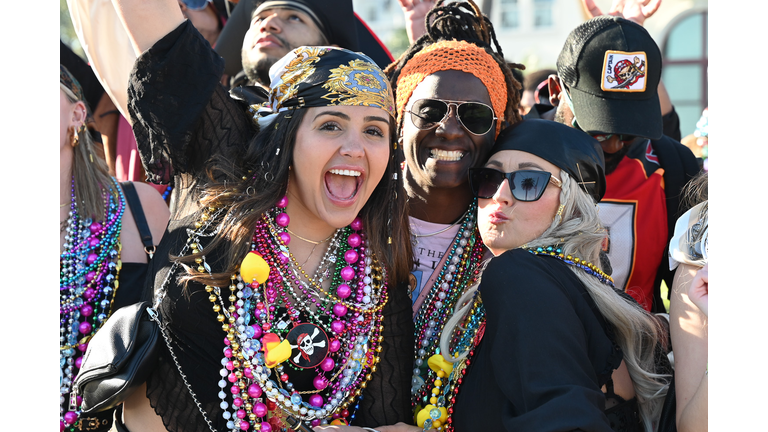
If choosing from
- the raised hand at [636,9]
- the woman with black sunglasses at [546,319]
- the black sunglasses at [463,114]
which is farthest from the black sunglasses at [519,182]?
the raised hand at [636,9]

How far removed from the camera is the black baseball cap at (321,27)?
3947 mm

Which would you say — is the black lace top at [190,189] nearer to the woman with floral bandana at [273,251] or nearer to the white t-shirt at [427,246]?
the woman with floral bandana at [273,251]

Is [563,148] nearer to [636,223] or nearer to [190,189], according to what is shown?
[636,223]

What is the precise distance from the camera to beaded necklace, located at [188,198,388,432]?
2287 mm

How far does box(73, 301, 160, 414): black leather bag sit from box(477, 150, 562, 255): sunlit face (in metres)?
1.26

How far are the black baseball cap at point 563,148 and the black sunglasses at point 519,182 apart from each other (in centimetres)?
8

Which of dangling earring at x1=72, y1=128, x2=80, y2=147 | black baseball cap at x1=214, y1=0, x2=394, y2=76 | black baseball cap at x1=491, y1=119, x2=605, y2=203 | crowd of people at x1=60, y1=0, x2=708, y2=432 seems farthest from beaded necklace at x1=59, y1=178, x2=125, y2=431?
black baseball cap at x1=491, y1=119, x2=605, y2=203

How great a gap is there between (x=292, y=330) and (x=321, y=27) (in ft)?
7.25

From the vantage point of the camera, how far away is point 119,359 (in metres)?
2.15

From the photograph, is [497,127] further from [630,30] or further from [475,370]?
[475,370]

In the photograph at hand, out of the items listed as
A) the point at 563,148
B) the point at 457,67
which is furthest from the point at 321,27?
the point at 563,148

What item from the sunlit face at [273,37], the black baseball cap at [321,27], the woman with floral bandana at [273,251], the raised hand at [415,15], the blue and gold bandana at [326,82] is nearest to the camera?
the woman with floral bandana at [273,251]

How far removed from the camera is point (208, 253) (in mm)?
2301
